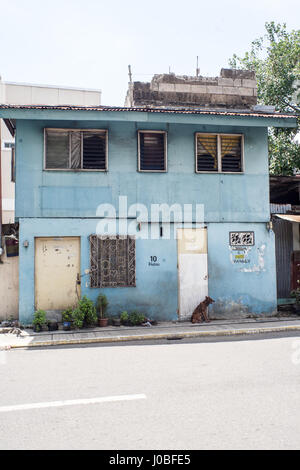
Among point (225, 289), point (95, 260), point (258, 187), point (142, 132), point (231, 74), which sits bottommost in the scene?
point (225, 289)

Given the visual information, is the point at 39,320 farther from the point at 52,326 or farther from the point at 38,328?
the point at 52,326

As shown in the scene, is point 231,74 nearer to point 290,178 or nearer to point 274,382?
point 290,178

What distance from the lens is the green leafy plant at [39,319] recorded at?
37.0ft

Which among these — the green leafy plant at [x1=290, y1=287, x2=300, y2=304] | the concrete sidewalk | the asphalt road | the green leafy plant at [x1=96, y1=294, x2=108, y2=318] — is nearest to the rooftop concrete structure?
the green leafy plant at [x1=290, y1=287, x2=300, y2=304]

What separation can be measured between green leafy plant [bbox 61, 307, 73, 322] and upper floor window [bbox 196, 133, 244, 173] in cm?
551

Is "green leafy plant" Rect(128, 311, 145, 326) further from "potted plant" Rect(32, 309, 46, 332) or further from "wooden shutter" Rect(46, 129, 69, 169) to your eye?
"wooden shutter" Rect(46, 129, 69, 169)

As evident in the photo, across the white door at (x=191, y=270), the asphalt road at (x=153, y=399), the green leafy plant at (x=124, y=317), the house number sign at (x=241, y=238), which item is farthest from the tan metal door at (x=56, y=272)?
the house number sign at (x=241, y=238)

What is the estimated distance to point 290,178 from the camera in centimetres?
1479

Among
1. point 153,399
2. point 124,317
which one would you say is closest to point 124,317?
point 124,317

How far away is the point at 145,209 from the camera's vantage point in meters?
12.6

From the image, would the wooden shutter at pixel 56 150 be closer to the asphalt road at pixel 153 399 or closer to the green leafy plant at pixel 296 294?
the asphalt road at pixel 153 399

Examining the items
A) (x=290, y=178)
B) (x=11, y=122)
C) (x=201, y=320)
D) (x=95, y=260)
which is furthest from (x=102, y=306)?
(x=290, y=178)

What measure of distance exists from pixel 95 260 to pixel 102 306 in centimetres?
131

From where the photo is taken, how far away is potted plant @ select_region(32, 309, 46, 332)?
11.3m
